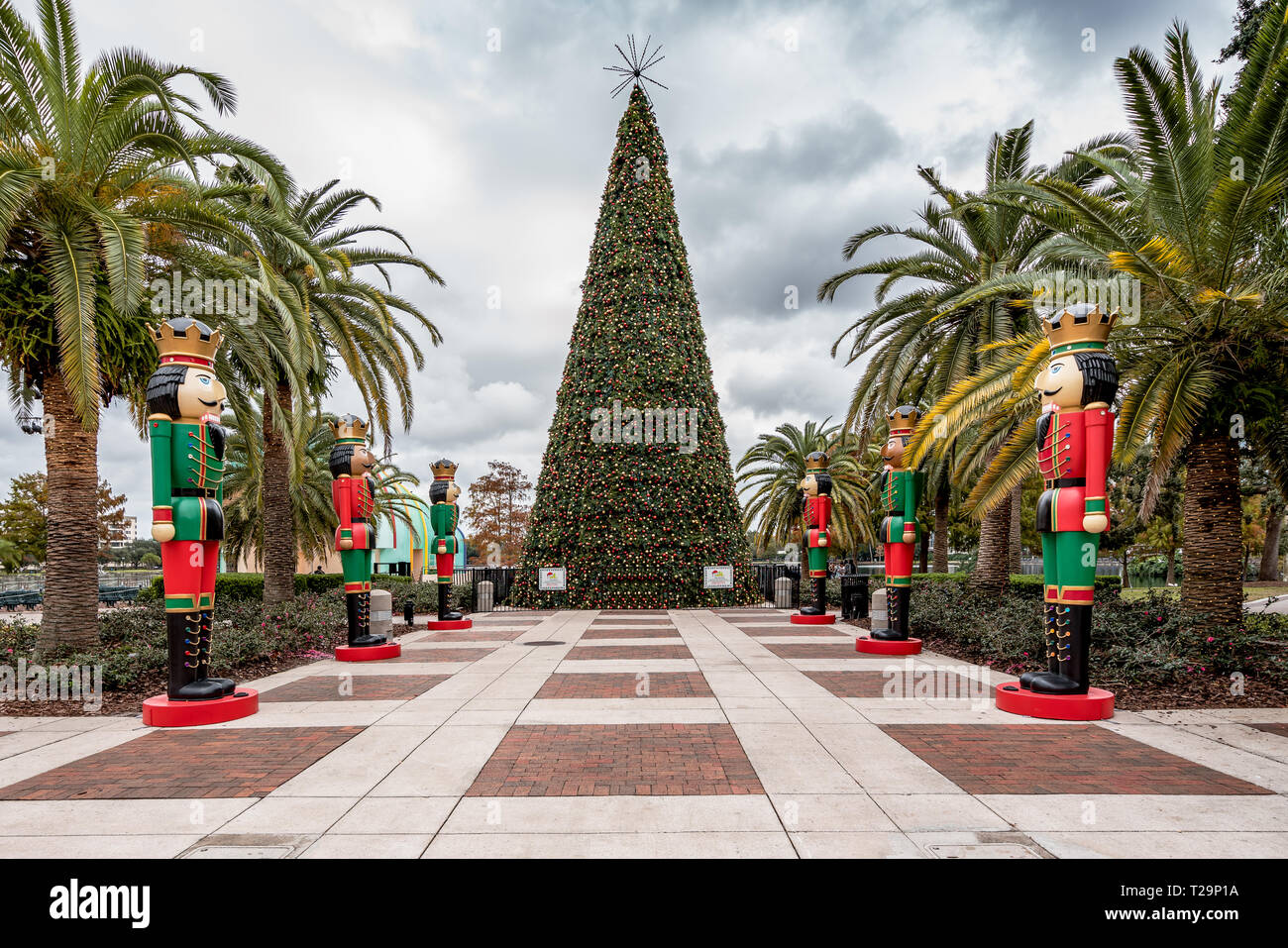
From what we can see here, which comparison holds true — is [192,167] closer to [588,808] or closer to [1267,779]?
[588,808]

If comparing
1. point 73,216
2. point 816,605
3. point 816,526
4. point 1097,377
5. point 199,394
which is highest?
point 73,216

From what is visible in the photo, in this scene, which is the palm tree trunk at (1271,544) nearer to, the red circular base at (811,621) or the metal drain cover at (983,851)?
the red circular base at (811,621)

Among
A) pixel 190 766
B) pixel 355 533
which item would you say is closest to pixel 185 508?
pixel 190 766

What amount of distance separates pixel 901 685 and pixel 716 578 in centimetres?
1096

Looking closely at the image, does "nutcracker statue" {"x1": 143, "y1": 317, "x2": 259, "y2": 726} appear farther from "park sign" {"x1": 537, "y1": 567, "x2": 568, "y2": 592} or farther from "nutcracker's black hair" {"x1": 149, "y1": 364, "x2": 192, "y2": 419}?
"park sign" {"x1": 537, "y1": 567, "x2": 568, "y2": 592}

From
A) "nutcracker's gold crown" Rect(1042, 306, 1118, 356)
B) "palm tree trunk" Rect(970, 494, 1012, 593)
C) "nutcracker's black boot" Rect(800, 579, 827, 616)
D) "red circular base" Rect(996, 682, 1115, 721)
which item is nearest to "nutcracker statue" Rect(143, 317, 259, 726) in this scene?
"red circular base" Rect(996, 682, 1115, 721)

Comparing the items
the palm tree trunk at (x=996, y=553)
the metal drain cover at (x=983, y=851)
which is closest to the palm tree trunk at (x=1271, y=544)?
the palm tree trunk at (x=996, y=553)

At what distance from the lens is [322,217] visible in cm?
1586

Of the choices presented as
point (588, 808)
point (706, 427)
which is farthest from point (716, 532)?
point (588, 808)

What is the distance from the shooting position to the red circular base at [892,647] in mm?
10828

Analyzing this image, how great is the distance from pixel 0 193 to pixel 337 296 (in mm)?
7799

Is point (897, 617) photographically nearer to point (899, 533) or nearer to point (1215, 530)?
point (899, 533)

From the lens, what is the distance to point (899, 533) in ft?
35.9

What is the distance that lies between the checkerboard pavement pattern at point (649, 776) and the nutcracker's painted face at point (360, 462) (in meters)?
3.22
